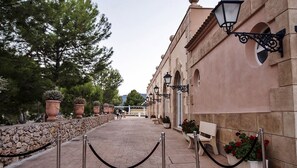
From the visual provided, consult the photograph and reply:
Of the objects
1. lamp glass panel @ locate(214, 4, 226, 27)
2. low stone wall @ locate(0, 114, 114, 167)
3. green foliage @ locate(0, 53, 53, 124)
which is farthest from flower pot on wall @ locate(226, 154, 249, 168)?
green foliage @ locate(0, 53, 53, 124)

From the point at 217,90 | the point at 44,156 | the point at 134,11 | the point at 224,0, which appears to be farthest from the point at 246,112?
the point at 134,11

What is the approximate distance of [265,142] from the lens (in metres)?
4.52

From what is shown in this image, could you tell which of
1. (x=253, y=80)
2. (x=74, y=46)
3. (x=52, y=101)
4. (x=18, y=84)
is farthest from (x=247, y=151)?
(x=74, y=46)

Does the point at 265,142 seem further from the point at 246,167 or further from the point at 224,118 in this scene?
the point at 224,118

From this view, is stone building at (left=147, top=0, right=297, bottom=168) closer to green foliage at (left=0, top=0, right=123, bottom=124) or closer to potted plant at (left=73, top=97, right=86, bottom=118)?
potted plant at (left=73, top=97, right=86, bottom=118)

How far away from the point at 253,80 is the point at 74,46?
45.7 feet

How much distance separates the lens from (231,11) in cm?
430

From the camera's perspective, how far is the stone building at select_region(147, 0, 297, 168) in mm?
4027

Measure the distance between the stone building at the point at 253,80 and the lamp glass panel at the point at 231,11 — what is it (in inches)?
26.7

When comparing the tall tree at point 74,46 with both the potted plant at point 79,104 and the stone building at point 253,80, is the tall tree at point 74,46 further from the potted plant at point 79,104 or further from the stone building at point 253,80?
the stone building at point 253,80

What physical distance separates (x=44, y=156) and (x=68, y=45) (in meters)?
10.8

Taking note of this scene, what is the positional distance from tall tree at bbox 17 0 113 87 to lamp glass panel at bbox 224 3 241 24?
11.2 meters

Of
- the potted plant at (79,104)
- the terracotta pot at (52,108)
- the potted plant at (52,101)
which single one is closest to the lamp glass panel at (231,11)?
the potted plant at (52,101)

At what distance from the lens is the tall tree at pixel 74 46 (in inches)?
621
